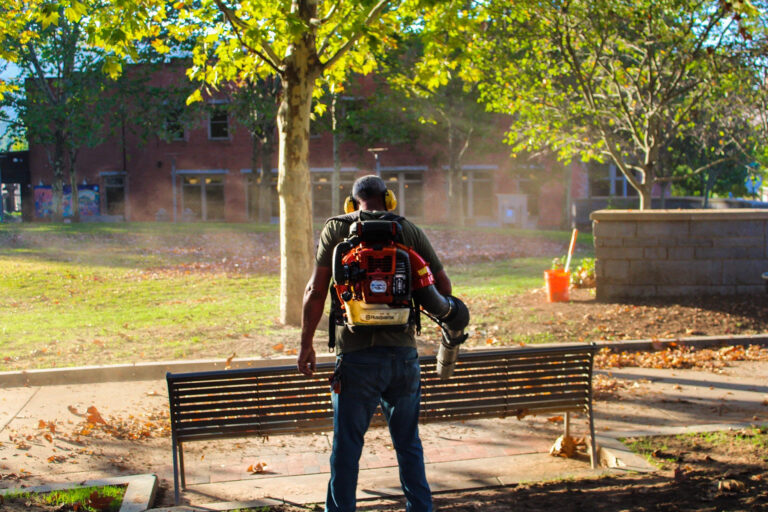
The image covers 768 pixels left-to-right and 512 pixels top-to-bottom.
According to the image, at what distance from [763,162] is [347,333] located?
1856 centimetres

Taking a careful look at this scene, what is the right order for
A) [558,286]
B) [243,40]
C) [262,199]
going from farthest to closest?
[262,199], [558,286], [243,40]

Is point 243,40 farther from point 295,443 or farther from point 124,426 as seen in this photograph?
point 295,443

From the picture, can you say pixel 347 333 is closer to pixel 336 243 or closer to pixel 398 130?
pixel 336 243

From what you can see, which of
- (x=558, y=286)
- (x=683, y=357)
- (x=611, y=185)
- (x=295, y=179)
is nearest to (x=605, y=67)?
(x=558, y=286)

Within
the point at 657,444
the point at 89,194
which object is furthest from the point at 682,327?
the point at 89,194

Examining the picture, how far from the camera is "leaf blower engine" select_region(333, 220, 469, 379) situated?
3518mm

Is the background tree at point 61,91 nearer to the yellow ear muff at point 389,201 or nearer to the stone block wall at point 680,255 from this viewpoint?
the stone block wall at point 680,255

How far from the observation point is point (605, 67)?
42.1 ft

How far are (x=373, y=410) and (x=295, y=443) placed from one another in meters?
2.52

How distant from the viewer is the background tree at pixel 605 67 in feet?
39.0

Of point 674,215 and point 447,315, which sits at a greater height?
point 674,215

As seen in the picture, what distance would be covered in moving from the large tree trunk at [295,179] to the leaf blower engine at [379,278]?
19.1ft

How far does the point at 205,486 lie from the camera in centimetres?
507

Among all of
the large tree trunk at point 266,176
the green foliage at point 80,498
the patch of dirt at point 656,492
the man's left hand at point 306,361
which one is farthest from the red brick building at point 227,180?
the man's left hand at point 306,361
